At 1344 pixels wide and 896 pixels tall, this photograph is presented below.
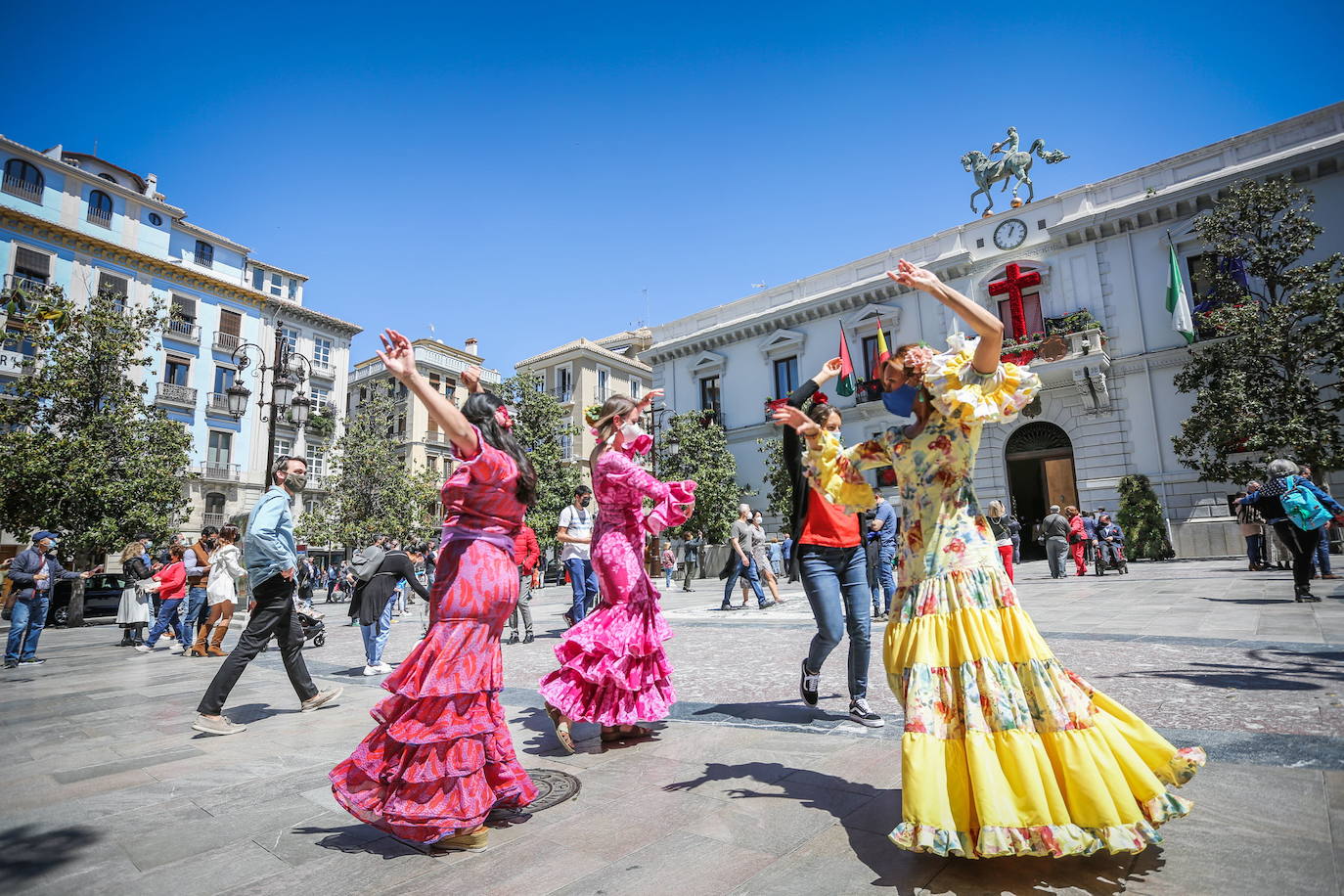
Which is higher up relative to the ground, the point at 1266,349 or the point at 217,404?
the point at 217,404

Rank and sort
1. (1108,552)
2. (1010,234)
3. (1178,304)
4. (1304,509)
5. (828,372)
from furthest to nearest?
(1010,234), (1178,304), (1108,552), (1304,509), (828,372)

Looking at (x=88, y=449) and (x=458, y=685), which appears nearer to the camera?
(x=458, y=685)

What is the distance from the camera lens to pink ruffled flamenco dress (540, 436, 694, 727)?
3.79 meters

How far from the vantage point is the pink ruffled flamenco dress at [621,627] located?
149 inches

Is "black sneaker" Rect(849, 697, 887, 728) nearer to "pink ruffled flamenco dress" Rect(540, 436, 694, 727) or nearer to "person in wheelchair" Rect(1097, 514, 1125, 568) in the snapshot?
"pink ruffled flamenco dress" Rect(540, 436, 694, 727)

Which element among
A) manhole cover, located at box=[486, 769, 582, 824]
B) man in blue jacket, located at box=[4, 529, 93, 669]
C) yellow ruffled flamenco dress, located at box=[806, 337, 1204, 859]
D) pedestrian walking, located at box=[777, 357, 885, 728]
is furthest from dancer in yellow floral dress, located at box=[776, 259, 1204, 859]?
man in blue jacket, located at box=[4, 529, 93, 669]

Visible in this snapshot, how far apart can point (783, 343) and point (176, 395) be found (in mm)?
28371

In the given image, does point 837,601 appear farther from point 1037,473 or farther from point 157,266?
point 157,266

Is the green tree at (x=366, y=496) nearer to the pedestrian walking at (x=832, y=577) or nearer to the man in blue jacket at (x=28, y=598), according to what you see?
the man in blue jacket at (x=28, y=598)

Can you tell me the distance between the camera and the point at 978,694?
86.4 inches

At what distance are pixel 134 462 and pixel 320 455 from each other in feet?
63.3

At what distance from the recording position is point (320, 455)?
37.2 metres

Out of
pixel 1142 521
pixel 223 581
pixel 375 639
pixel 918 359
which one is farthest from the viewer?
pixel 1142 521

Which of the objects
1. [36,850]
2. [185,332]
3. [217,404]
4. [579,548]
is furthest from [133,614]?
[185,332]
